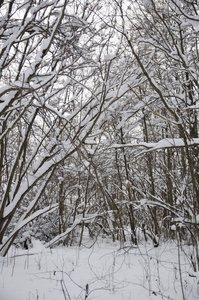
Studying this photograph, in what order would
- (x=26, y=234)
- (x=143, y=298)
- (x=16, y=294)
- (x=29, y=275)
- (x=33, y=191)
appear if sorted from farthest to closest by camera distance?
(x=33, y=191) → (x=26, y=234) → (x=29, y=275) → (x=143, y=298) → (x=16, y=294)

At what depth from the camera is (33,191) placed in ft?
23.1

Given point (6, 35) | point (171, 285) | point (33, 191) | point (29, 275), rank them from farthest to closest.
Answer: point (33, 191) < point (6, 35) < point (29, 275) < point (171, 285)

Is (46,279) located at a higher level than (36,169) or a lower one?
lower

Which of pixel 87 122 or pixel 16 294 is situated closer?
pixel 16 294

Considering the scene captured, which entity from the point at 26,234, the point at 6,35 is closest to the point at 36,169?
the point at 6,35

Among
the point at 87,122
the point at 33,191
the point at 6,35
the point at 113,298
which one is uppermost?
the point at 6,35

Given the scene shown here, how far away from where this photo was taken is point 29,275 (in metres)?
2.45

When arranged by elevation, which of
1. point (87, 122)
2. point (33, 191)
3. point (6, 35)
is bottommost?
point (33, 191)

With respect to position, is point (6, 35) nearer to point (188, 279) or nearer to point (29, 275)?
point (29, 275)

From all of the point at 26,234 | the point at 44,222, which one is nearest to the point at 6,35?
the point at 26,234

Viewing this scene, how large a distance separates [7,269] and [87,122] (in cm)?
189

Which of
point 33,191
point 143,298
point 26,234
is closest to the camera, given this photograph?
point 143,298

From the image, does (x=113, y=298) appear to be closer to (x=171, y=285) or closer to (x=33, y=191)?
(x=171, y=285)

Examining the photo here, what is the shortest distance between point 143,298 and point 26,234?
12.9 feet
